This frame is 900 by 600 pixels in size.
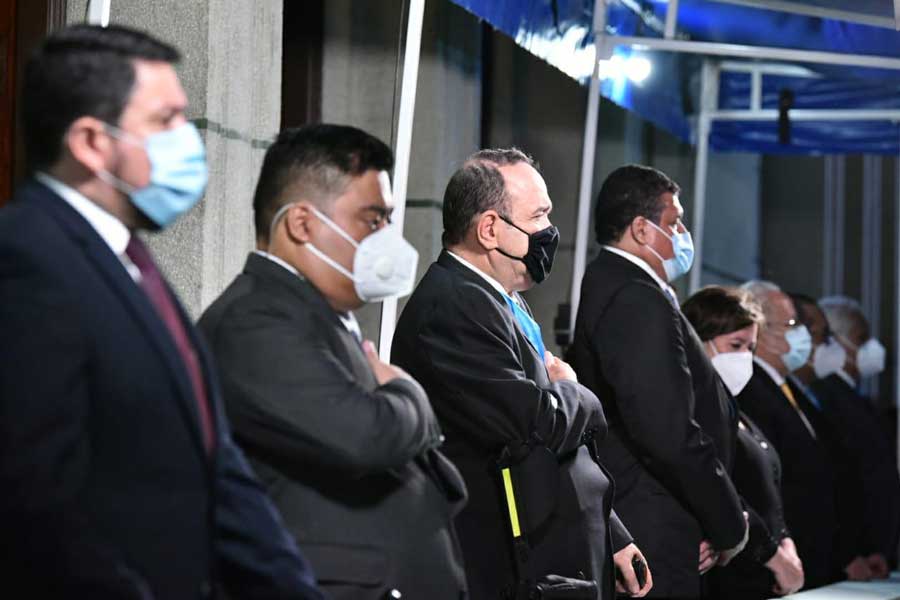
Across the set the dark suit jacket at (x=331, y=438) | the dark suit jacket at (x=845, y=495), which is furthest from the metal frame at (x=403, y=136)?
the dark suit jacket at (x=845, y=495)

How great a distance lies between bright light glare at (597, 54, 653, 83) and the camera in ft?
Result: 24.2

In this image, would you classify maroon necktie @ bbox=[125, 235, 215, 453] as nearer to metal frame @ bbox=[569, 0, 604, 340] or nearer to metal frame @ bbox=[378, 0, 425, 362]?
metal frame @ bbox=[378, 0, 425, 362]

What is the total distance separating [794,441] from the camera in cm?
662

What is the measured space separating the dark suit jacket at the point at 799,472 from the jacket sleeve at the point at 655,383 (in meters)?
1.78

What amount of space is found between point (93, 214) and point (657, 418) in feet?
8.40

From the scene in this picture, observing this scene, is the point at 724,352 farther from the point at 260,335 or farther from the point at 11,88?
the point at 260,335

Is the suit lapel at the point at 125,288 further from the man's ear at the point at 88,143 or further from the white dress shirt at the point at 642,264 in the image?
the white dress shirt at the point at 642,264

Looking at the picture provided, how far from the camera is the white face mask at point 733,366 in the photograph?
6.13 metres

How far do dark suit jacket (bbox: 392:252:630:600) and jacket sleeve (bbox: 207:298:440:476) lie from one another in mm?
892

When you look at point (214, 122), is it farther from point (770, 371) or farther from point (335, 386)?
point (770, 371)

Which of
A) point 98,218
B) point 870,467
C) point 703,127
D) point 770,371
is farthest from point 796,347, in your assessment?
point 98,218

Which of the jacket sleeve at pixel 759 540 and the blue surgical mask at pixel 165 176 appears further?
the jacket sleeve at pixel 759 540

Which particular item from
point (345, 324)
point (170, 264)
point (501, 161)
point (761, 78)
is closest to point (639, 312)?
point (501, 161)

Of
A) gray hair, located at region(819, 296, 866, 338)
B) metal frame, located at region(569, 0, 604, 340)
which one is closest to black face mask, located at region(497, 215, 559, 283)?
metal frame, located at region(569, 0, 604, 340)
